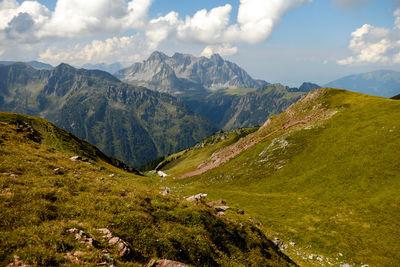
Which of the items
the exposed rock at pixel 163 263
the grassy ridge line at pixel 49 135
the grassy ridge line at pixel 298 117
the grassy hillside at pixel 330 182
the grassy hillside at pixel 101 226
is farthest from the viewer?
the grassy ridge line at pixel 298 117

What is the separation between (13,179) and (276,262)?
82.5 ft

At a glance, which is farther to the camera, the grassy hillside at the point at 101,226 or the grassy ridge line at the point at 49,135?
the grassy ridge line at the point at 49,135

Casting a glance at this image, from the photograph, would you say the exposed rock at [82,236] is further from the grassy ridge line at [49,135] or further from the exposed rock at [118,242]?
the grassy ridge line at [49,135]

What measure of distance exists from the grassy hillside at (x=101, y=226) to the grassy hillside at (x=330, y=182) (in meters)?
14.9

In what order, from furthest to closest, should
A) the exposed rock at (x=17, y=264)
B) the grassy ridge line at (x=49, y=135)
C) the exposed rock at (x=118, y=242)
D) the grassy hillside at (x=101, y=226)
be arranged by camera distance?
the grassy ridge line at (x=49, y=135)
the exposed rock at (x=118, y=242)
the grassy hillside at (x=101, y=226)
the exposed rock at (x=17, y=264)

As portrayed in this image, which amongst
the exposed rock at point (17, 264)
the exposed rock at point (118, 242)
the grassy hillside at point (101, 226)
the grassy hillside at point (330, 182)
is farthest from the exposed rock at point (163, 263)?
the grassy hillside at point (330, 182)

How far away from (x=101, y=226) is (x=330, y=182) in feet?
155

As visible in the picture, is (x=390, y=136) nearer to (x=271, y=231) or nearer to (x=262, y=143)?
(x=262, y=143)

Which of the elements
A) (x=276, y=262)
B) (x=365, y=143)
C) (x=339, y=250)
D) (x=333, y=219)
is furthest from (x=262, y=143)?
(x=276, y=262)

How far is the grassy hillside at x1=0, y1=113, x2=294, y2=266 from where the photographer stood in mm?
10648

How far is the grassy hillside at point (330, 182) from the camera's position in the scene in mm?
29188

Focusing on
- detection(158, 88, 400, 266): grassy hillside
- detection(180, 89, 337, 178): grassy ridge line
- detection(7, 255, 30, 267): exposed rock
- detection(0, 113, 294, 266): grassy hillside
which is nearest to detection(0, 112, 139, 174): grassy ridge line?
detection(158, 88, 400, 266): grassy hillside

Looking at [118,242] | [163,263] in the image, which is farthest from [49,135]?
[163,263]

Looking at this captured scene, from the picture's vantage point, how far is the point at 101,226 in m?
14.0
